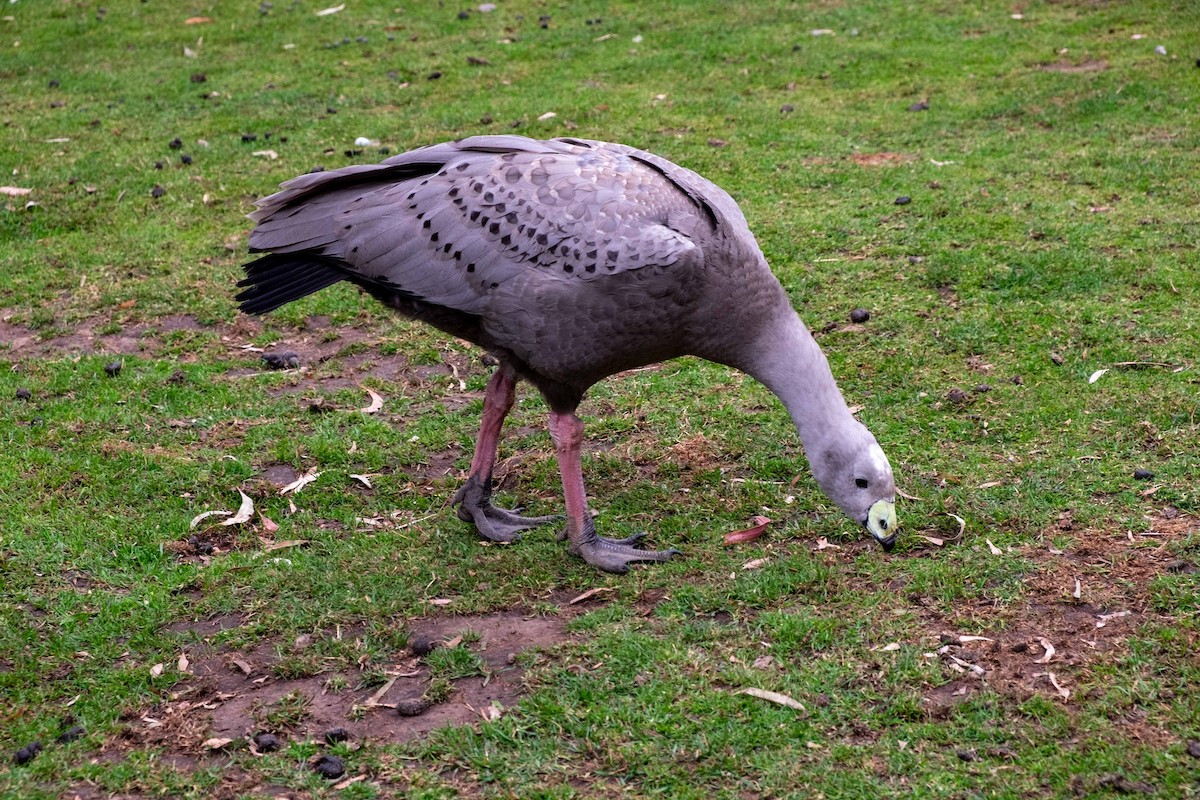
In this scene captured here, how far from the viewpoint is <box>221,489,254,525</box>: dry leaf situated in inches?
249

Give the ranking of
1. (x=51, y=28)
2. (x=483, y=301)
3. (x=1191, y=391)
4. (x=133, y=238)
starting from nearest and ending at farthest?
(x=483, y=301) → (x=1191, y=391) → (x=133, y=238) → (x=51, y=28)

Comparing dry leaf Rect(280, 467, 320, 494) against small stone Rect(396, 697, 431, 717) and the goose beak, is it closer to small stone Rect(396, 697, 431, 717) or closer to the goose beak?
small stone Rect(396, 697, 431, 717)

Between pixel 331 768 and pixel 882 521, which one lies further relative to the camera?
pixel 882 521

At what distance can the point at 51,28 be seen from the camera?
1564cm

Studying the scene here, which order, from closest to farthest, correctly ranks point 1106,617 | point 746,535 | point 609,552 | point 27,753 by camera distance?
1. point 27,753
2. point 1106,617
3. point 609,552
4. point 746,535

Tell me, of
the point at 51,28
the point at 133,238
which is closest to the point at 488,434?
the point at 133,238

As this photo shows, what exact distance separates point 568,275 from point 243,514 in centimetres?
232

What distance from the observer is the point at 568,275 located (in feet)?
18.2

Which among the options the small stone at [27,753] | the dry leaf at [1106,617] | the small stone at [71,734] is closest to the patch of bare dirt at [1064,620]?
the dry leaf at [1106,617]

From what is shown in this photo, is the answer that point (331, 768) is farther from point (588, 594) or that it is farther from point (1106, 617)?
point (1106, 617)

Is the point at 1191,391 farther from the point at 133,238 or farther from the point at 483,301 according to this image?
the point at 133,238

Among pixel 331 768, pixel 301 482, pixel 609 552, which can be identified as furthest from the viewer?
pixel 301 482

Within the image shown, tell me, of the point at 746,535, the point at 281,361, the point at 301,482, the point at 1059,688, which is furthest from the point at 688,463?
the point at 281,361

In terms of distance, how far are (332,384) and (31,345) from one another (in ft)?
7.56
